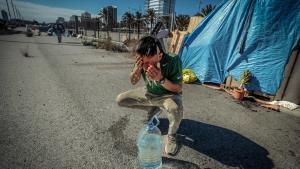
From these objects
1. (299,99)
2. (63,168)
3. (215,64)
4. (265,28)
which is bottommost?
(63,168)

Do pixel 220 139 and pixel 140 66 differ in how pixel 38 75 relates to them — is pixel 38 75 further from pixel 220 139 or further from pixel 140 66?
pixel 220 139

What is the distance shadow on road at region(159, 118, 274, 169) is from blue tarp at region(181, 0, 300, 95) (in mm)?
2669

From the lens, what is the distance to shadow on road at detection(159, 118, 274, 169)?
2418 millimetres

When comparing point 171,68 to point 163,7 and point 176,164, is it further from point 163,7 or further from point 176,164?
point 163,7

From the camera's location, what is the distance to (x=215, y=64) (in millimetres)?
5730

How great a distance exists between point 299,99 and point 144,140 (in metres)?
4.36

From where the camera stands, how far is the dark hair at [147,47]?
2.12 meters

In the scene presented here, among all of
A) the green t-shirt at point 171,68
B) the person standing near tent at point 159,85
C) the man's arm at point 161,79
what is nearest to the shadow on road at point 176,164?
the person standing near tent at point 159,85

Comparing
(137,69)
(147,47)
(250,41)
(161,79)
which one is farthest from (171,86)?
(250,41)

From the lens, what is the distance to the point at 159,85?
2.62 m

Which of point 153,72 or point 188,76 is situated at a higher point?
point 153,72

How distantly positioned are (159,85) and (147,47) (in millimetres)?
729

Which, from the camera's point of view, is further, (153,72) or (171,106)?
(171,106)

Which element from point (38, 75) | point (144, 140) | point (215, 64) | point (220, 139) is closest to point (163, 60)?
point (144, 140)
